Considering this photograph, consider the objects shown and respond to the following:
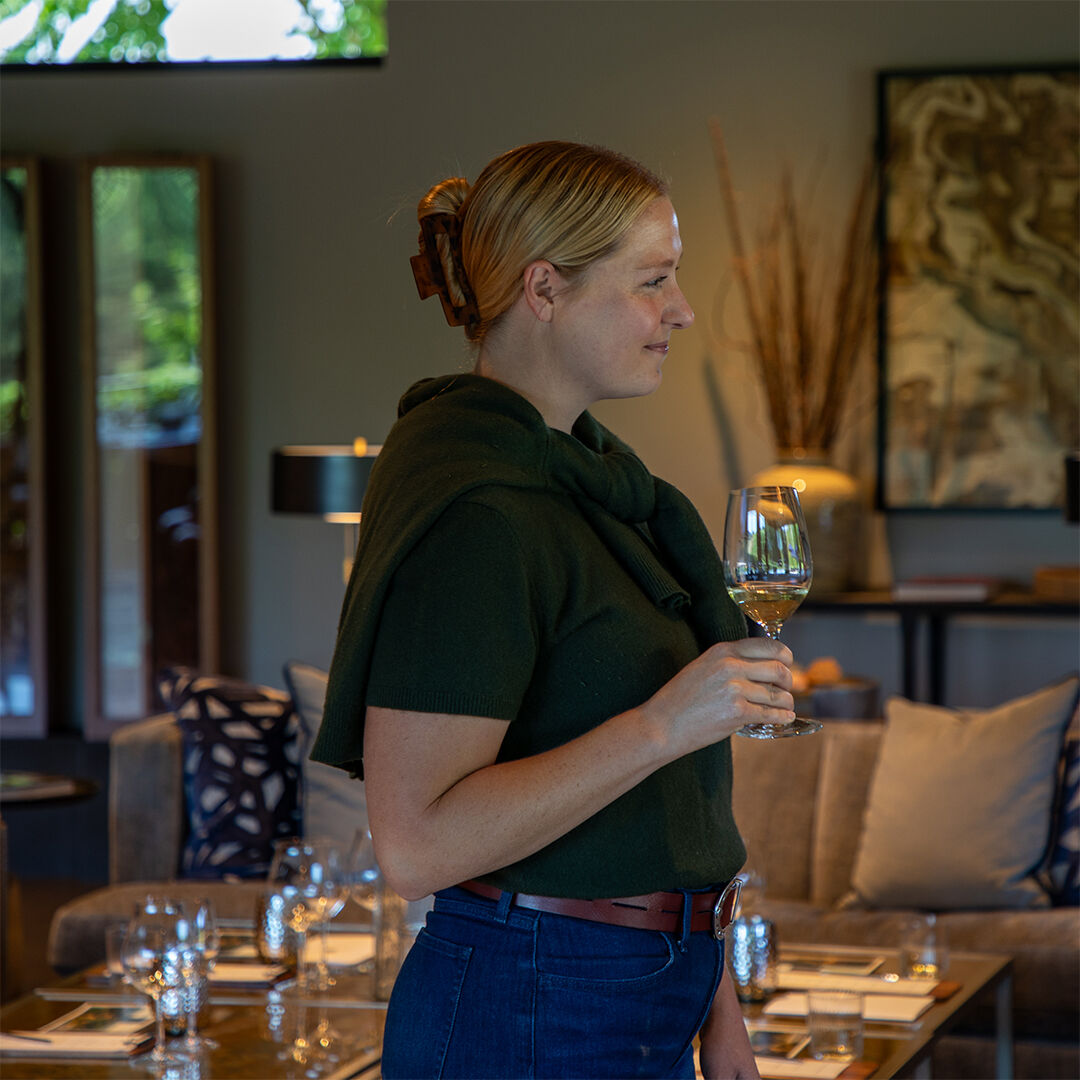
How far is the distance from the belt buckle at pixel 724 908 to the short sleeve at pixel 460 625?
28cm

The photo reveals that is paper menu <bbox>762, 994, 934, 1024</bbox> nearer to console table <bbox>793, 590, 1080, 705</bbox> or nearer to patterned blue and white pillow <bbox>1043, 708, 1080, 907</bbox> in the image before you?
patterned blue and white pillow <bbox>1043, 708, 1080, 907</bbox>

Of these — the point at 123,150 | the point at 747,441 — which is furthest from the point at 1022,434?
the point at 123,150

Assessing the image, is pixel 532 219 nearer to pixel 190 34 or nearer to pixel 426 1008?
pixel 426 1008

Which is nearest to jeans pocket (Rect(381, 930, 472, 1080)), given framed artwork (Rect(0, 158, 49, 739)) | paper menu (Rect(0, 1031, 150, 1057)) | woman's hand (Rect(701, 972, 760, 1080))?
woman's hand (Rect(701, 972, 760, 1080))

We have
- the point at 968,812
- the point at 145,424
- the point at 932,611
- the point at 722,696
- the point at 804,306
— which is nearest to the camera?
the point at 722,696

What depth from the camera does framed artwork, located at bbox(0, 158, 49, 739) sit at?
5938mm

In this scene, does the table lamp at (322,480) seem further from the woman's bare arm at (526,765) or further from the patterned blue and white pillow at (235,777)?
the woman's bare arm at (526,765)

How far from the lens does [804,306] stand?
542cm

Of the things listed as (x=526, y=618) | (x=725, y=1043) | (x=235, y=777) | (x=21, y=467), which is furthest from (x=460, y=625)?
(x=21, y=467)

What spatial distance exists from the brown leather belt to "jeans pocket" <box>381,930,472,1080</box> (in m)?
0.06

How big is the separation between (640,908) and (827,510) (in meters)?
4.07

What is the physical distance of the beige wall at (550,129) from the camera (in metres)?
5.52

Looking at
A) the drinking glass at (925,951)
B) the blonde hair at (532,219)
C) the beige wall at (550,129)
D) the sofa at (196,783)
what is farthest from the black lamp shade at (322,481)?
the blonde hair at (532,219)

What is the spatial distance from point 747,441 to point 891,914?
8.55 feet
